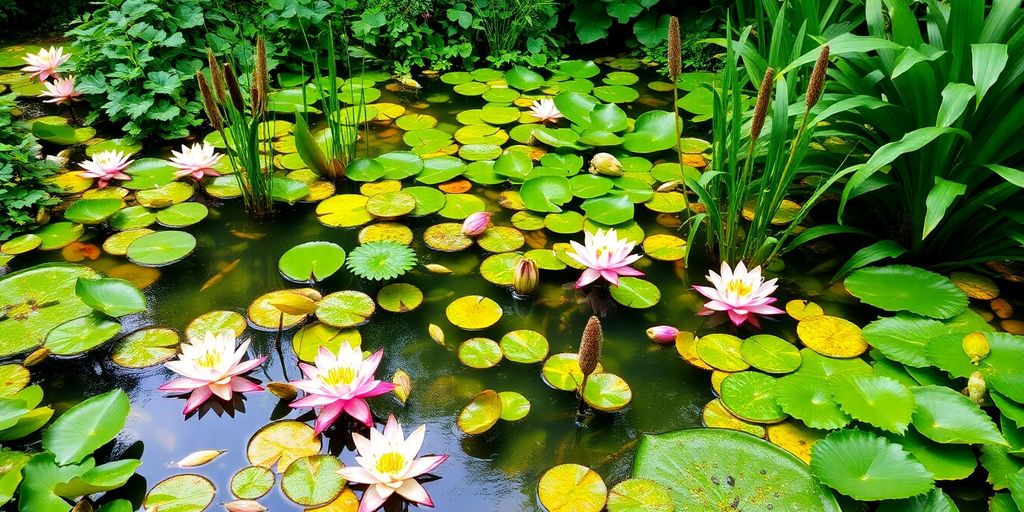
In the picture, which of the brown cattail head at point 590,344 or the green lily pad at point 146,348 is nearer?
the brown cattail head at point 590,344

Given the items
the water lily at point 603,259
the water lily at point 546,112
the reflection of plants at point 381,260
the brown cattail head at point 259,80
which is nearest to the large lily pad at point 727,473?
the water lily at point 603,259

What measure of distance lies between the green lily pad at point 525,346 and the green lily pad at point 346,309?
1.63 feet

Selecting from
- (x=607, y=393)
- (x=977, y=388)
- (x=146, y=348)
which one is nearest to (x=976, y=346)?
(x=977, y=388)

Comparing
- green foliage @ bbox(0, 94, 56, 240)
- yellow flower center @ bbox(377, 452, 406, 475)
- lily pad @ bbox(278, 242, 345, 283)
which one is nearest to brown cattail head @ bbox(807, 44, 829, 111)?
yellow flower center @ bbox(377, 452, 406, 475)

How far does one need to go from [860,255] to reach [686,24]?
2.80m

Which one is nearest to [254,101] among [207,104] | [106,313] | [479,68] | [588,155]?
[207,104]

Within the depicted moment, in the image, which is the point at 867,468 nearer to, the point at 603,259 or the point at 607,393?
the point at 607,393

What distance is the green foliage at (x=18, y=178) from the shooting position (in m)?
2.66

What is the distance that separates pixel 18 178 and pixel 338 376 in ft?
6.25

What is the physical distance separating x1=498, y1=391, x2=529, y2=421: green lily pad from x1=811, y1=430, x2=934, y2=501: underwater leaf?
796 millimetres

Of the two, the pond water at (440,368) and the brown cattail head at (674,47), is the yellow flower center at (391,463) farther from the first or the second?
the brown cattail head at (674,47)

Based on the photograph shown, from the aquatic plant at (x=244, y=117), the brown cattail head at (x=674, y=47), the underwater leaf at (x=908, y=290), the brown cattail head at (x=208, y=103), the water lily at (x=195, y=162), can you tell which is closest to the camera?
the brown cattail head at (x=674, y=47)

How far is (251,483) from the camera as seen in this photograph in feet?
5.73

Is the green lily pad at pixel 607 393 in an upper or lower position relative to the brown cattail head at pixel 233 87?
lower
